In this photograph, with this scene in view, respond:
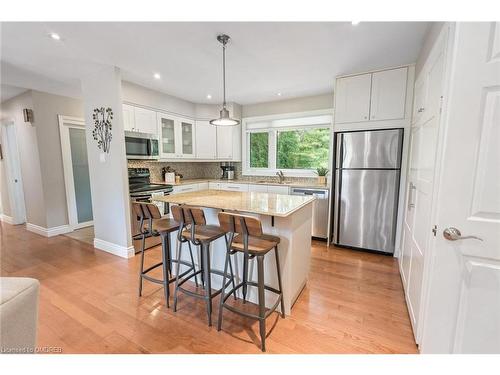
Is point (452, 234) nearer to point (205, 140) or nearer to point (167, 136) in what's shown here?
point (167, 136)

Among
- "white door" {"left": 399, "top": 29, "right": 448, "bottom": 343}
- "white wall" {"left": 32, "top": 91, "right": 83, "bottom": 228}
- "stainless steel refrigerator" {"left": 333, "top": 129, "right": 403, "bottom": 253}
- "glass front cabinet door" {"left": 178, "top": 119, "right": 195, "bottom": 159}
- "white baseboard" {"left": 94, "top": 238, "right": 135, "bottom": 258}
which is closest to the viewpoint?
"white door" {"left": 399, "top": 29, "right": 448, "bottom": 343}

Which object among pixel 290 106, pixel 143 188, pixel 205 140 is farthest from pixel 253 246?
pixel 205 140

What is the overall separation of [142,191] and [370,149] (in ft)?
10.7

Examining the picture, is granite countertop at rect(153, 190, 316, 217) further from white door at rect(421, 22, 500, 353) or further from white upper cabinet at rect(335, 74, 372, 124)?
white upper cabinet at rect(335, 74, 372, 124)

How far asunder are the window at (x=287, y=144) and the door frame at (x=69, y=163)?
3253mm

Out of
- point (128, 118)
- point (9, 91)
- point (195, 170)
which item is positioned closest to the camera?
point (128, 118)

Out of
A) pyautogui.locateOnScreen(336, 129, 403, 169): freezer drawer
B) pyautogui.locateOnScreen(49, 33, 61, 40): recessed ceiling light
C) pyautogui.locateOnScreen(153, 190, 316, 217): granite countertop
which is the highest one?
pyautogui.locateOnScreen(49, 33, 61, 40): recessed ceiling light

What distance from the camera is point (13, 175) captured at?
4613mm

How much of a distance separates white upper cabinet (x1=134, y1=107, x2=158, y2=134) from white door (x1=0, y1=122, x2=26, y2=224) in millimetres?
3049

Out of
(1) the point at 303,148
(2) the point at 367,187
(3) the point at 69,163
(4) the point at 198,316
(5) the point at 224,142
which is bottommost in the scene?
(4) the point at 198,316

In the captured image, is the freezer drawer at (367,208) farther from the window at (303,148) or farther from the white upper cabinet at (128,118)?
the white upper cabinet at (128,118)

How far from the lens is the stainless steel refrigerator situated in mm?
2873

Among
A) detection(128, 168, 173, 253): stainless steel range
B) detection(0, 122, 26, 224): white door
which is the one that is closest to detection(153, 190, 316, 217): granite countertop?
detection(128, 168, 173, 253): stainless steel range

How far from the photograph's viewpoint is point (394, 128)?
2828 millimetres
